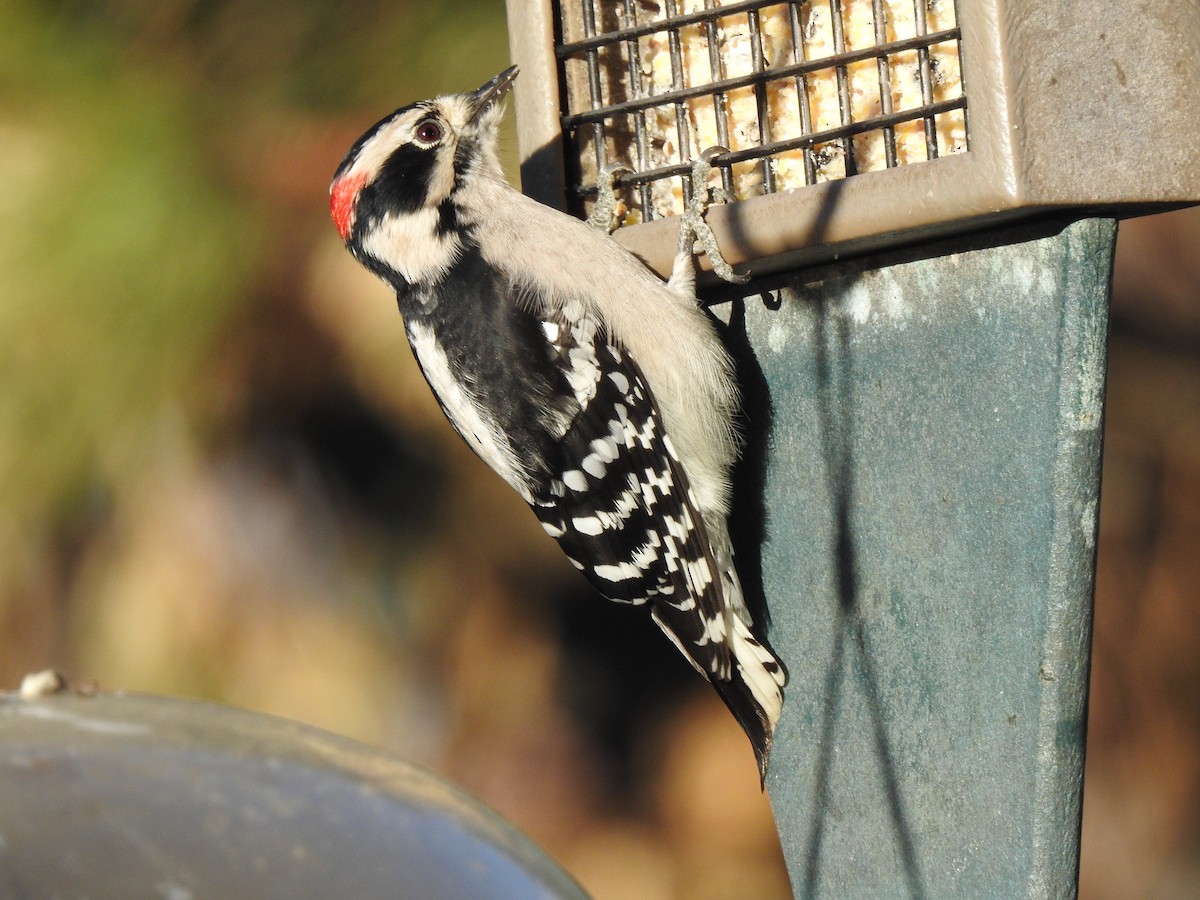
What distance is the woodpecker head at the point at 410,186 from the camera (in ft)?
7.44

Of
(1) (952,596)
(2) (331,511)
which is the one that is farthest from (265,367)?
(1) (952,596)

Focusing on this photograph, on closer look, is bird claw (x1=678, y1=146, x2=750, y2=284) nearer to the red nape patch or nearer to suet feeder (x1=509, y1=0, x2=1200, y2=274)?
suet feeder (x1=509, y1=0, x2=1200, y2=274)

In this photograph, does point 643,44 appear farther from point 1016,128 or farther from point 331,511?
point 331,511

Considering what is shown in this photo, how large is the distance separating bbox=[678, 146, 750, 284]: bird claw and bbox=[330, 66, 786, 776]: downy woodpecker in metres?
0.02

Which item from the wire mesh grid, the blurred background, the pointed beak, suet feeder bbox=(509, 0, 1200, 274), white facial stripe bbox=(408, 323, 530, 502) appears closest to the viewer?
suet feeder bbox=(509, 0, 1200, 274)

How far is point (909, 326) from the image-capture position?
1.96m

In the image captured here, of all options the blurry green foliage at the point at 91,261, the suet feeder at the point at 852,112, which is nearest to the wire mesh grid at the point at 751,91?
the suet feeder at the point at 852,112

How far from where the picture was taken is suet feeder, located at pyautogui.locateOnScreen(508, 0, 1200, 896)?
1754mm

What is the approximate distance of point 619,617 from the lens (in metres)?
3.32

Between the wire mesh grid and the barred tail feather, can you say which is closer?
the wire mesh grid

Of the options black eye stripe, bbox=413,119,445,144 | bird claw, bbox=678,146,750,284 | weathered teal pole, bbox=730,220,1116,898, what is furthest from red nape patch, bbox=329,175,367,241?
weathered teal pole, bbox=730,220,1116,898

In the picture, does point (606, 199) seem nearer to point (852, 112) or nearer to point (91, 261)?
point (852, 112)

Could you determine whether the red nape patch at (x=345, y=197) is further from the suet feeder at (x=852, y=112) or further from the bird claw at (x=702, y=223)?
the bird claw at (x=702, y=223)

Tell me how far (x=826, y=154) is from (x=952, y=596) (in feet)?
2.29
